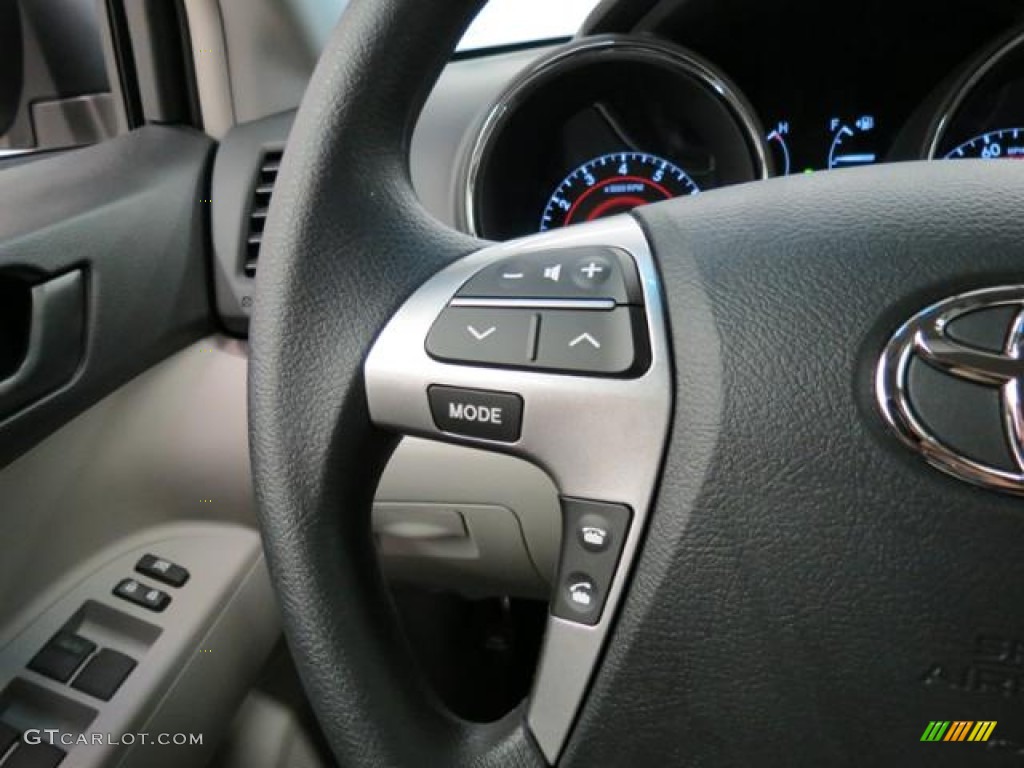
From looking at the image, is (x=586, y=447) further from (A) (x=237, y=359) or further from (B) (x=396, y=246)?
(A) (x=237, y=359)

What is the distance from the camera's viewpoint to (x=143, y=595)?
103 centimetres

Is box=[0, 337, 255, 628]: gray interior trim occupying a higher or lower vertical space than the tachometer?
lower

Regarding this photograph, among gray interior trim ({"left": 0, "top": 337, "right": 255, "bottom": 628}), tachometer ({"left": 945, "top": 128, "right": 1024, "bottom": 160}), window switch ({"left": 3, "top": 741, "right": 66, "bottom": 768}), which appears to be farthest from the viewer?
tachometer ({"left": 945, "top": 128, "right": 1024, "bottom": 160})

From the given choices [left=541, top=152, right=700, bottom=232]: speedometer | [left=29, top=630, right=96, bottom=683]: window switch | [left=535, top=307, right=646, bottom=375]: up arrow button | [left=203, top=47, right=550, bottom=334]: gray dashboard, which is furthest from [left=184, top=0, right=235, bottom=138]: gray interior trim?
[left=535, top=307, right=646, bottom=375]: up arrow button

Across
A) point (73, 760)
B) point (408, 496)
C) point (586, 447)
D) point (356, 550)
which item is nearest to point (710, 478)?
point (586, 447)

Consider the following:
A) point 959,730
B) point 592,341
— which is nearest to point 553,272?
point 592,341

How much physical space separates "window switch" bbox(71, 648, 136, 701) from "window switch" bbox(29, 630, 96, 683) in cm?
1

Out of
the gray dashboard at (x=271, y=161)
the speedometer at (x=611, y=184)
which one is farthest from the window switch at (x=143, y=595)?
the speedometer at (x=611, y=184)

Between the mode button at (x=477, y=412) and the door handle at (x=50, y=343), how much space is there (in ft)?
1.66

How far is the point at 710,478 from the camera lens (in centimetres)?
52

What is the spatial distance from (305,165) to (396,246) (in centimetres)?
7

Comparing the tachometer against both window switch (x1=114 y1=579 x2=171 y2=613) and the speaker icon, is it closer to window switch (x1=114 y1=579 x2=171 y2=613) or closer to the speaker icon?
the speaker icon

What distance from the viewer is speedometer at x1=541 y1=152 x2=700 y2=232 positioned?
1.51 meters

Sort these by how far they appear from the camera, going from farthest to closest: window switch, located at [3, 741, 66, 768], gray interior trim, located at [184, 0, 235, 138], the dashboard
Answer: the dashboard < gray interior trim, located at [184, 0, 235, 138] < window switch, located at [3, 741, 66, 768]
